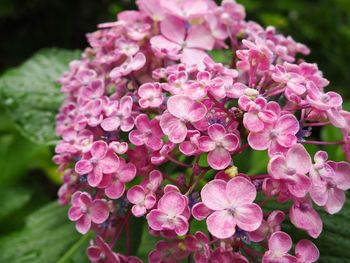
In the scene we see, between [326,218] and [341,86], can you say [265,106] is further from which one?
[341,86]

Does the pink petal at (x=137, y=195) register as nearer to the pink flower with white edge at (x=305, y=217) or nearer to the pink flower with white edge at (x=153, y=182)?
the pink flower with white edge at (x=153, y=182)

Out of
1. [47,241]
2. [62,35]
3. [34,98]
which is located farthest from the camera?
[62,35]

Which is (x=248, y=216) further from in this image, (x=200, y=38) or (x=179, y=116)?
(x=200, y=38)

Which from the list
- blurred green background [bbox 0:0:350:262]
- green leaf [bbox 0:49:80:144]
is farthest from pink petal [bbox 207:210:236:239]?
blurred green background [bbox 0:0:350:262]

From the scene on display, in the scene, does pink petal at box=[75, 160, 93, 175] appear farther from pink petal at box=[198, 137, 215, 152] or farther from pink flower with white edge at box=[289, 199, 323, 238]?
pink flower with white edge at box=[289, 199, 323, 238]

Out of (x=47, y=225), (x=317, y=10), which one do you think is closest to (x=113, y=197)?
(x=47, y=225)

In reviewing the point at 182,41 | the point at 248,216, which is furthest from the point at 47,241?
the point at 248,216

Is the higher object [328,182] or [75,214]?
[328,182]
